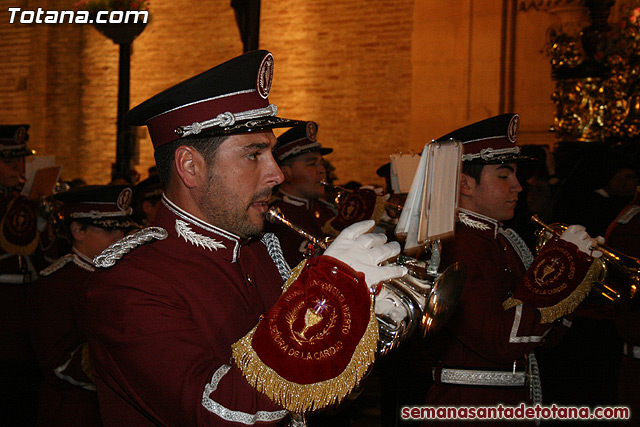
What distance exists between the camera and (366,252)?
1.58 meters

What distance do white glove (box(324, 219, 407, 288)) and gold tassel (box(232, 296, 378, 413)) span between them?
0.39ft

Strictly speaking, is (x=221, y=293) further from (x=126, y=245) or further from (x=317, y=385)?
(x=317, y=385)

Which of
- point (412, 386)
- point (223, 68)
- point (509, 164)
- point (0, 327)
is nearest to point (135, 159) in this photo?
point (0, 327)

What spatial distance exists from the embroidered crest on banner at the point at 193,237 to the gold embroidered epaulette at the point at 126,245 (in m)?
0.05

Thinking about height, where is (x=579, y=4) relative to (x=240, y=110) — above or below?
above

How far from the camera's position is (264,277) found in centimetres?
217

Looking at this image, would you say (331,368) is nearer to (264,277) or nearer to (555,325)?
(264,277)

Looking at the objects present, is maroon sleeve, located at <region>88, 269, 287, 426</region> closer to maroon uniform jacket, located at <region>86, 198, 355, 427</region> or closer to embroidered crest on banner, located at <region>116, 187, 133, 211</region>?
maroon uniform jacket, located at <region>86, 198, 355, 427</region>

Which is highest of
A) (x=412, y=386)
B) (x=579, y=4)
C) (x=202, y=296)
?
(x=579, y=4)

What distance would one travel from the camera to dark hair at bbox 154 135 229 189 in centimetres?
192

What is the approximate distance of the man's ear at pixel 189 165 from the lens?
76.4 inches

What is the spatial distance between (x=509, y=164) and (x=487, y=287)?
2.33 feet

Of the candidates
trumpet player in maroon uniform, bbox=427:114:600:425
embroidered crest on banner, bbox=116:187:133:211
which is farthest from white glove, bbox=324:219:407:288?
embroidered crest on banner, bbox=116:187:133:211

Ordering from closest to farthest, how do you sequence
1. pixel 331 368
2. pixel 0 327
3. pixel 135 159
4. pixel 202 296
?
pixel 331 368
pixel 202 296
pixel 0 327
pixel 135 159
